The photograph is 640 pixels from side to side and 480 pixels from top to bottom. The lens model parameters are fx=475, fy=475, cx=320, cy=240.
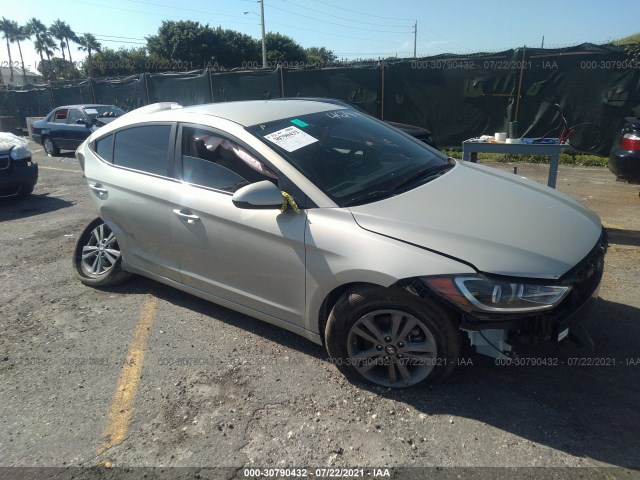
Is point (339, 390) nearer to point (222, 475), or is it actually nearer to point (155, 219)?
point (222, 475)

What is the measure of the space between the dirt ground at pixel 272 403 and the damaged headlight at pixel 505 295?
656 mm

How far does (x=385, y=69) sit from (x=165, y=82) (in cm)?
808

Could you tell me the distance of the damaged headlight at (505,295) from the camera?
2.35 m

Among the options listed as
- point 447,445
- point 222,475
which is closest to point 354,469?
point 447,445

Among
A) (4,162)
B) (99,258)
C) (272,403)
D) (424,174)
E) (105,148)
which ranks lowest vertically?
(272,403)

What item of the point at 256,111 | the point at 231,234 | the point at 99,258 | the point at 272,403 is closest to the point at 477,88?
the point at 256,111

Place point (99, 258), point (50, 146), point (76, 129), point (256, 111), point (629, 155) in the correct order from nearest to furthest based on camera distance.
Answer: point (256, 111), point (99, 258), point (629, 155), point (76, 129), point (50, 146)

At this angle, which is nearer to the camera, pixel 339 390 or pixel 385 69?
pixel 339 390

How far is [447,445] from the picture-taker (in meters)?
2.39

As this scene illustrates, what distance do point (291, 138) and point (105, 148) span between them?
1.95 m

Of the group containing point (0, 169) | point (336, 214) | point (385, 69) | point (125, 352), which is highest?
point (385, 69)

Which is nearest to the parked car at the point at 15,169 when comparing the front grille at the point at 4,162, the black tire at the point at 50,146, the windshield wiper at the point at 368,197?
the front grille at the point at 4,162

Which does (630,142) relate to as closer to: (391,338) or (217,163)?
(391,338)

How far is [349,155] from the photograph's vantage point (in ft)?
10.9
